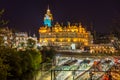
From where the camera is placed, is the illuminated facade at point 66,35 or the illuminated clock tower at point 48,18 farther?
the illuminated clock tower at point 48,18

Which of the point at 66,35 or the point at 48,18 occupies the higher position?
the point at 48,18

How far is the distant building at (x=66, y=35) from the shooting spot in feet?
255

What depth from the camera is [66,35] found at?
78.9 metres

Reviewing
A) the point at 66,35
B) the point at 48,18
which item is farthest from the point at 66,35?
the point at 48,18

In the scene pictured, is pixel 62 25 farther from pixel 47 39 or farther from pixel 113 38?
pixel 113 38

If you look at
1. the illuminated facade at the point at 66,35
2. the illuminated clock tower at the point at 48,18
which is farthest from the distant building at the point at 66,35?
the illuminated clock tower at the point at 48,18

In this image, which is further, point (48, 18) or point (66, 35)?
point (48, 18)

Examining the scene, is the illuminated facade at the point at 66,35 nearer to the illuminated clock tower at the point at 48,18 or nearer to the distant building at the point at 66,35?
the distant building at the point at 66,35

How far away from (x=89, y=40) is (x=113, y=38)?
70.8 meters

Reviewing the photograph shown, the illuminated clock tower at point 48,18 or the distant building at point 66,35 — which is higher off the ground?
the illuminated clock tower at point 48,18

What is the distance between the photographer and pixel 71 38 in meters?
78.6

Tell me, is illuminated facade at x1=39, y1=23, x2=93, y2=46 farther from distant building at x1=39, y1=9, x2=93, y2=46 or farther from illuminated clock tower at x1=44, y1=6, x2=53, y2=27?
illuminated clock tower at x1=44, y1=6, x2=53, y2=27

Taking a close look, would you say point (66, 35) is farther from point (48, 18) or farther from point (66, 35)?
point (48, 18)

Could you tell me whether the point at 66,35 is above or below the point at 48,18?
below
